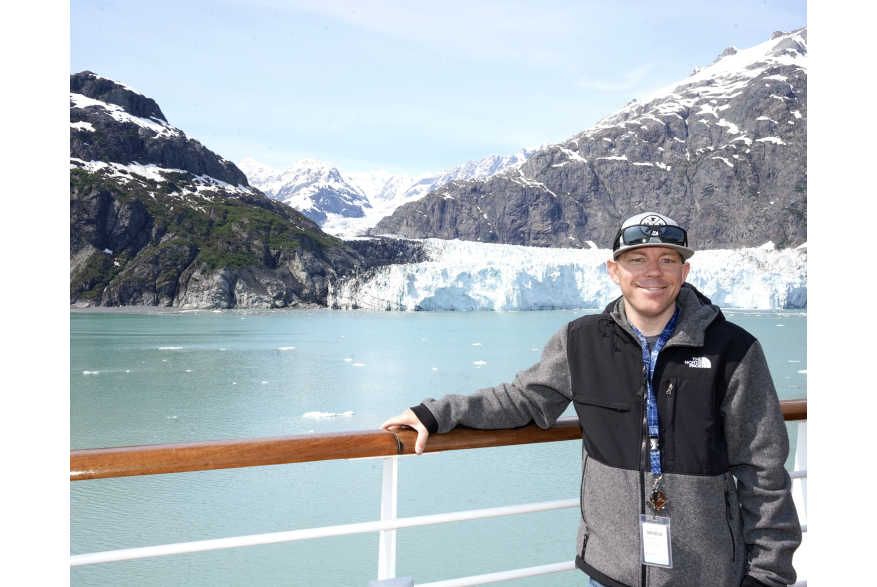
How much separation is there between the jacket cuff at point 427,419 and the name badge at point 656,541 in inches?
14.5

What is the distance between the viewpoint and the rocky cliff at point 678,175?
91.4 meters

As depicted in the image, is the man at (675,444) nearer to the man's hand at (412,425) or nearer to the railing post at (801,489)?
the man's hand at (412,425)

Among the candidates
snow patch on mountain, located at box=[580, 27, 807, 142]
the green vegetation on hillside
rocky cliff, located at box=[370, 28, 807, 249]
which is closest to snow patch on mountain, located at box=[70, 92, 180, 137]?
the green vegetation on hillside

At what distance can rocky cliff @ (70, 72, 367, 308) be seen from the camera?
4678 centimetres

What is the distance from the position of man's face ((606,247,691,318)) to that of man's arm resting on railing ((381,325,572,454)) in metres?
0.14

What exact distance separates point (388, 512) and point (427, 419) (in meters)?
0.18

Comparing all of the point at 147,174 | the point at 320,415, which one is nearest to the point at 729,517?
the point at 320,415

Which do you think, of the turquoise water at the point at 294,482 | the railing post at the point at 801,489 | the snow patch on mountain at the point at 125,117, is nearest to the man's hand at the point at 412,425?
the railing post at the point at 801,489

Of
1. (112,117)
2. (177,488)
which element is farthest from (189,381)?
(112,117)

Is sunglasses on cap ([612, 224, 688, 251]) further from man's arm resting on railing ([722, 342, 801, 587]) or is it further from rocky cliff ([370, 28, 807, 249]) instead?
rocky cliff ([370, 28, 807, 249])

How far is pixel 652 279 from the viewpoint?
1.10 m
